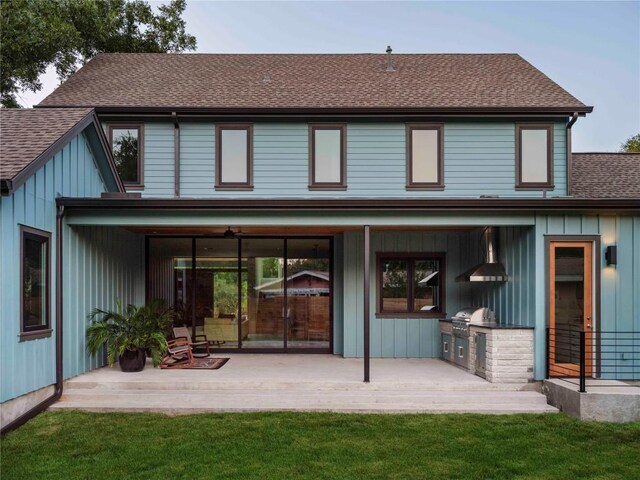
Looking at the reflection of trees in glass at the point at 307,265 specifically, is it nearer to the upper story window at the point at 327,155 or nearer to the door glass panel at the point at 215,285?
the door glass panel at the point at 215,285

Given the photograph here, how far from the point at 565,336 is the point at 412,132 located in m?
5.23

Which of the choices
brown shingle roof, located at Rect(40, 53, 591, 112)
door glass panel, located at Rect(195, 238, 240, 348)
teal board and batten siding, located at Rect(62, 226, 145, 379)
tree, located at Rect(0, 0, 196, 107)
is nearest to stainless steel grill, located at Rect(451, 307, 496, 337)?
brown shingle roof, located at Rect(40, 53, 591, 112)

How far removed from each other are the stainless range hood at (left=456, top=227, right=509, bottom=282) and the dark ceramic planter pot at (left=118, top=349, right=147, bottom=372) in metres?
5.97

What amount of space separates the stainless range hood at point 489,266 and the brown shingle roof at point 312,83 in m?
3.07

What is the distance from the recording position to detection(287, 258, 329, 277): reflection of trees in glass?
1107cm

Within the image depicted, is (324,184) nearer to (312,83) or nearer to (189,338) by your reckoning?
(312,83)

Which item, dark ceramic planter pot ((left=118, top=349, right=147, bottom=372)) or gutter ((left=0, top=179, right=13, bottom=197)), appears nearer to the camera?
gutter ((left=0, top=179, right=13, bottom=197))

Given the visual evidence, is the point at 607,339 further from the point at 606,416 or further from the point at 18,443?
the point at 18,443

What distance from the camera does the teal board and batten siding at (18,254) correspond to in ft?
20.3

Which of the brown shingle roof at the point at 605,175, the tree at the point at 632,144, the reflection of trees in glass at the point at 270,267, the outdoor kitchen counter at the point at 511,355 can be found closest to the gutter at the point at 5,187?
the reflection of trees in glass at the point at 270,267

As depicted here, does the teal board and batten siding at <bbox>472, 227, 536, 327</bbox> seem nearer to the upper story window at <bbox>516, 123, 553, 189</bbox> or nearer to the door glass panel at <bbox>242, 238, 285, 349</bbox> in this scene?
the upper story window at <bbox>516, 123, 553, 189</bbox>

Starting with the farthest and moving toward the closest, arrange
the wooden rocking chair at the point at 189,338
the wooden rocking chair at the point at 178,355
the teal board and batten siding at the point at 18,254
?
the wooden rocking chair at the point at 189,338
the wooden rocking chair at the point at 178,355
the teal board and batten siding at the point at 18,254

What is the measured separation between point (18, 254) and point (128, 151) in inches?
190

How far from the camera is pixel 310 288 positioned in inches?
437
